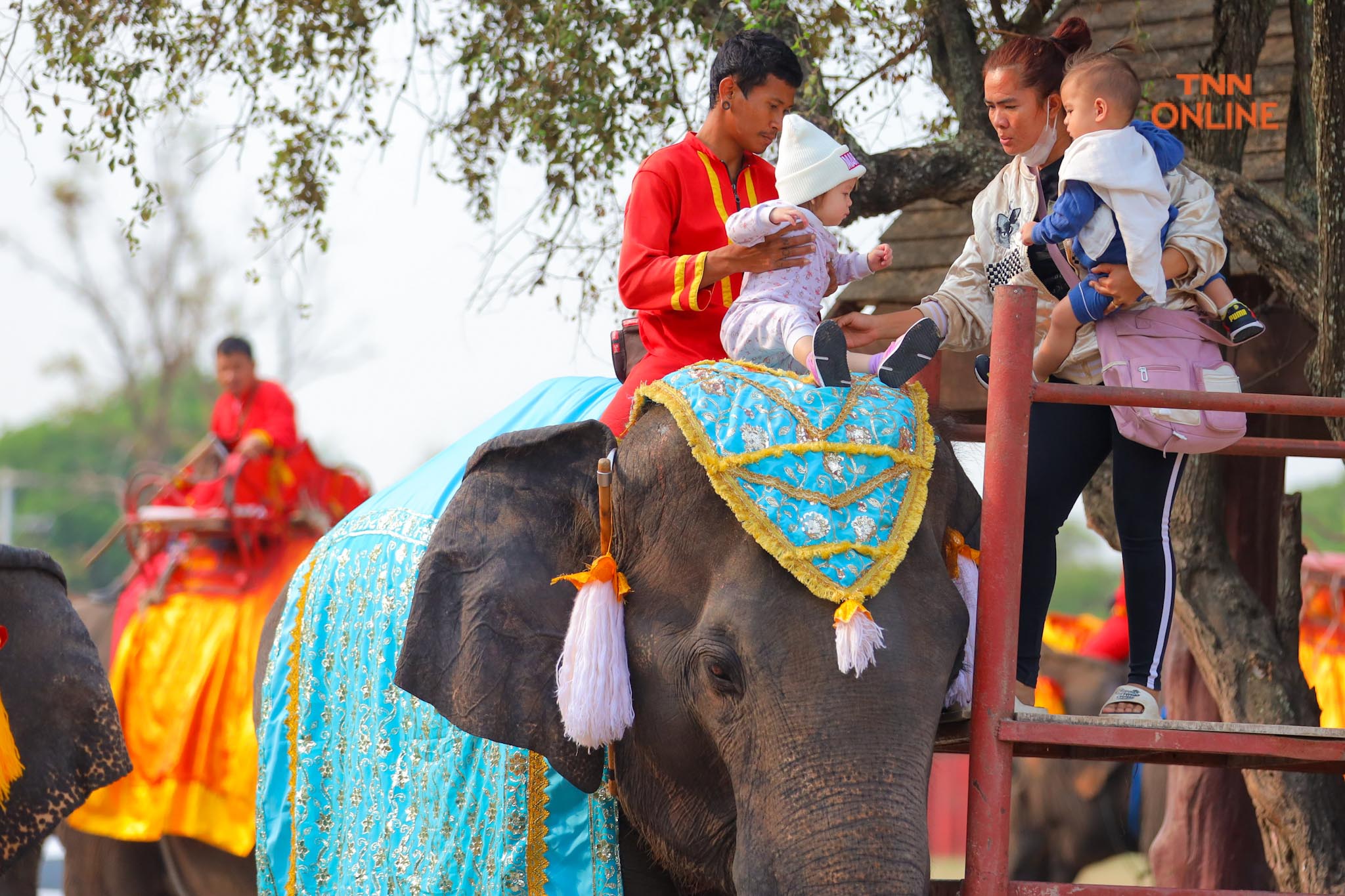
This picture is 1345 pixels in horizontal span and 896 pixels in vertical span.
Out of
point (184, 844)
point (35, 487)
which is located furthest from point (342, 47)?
point (35, 487)

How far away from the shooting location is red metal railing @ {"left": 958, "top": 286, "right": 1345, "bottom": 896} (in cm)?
284

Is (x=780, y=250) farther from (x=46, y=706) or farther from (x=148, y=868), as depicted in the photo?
(x=148, y=868)

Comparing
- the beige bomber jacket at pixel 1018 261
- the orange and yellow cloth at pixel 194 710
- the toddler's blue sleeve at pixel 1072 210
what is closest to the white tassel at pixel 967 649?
the beige bomber jacket at pixel 1018 261

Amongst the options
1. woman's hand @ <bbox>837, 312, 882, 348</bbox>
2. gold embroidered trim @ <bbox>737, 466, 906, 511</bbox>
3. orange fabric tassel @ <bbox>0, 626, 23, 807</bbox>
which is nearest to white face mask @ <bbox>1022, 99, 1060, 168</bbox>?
woman's hand @ <bbox>837, 312, 882, 348</bbox>

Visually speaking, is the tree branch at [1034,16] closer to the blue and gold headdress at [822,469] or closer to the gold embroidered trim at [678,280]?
the gold embroidered trim at [678,280]

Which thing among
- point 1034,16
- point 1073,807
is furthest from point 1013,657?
point 1073,807

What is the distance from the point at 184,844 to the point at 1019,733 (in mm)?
5219

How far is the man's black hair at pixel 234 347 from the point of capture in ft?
30.2

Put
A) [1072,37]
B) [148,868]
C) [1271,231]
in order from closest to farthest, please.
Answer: [1072,37], [1271,231], [148,868]

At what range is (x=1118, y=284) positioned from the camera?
11.0 feet

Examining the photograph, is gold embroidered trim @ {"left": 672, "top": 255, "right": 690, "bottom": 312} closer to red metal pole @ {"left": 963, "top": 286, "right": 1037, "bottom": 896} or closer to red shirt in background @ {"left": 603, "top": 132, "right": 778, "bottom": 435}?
red shirt in background @ {"left": 603, "top": 132, "right": 778, "bottom": 435}

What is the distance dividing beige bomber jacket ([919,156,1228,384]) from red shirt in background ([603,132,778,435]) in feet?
1.62

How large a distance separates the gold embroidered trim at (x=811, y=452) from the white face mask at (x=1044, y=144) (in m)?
0.63

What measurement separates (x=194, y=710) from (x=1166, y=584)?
189 inches
